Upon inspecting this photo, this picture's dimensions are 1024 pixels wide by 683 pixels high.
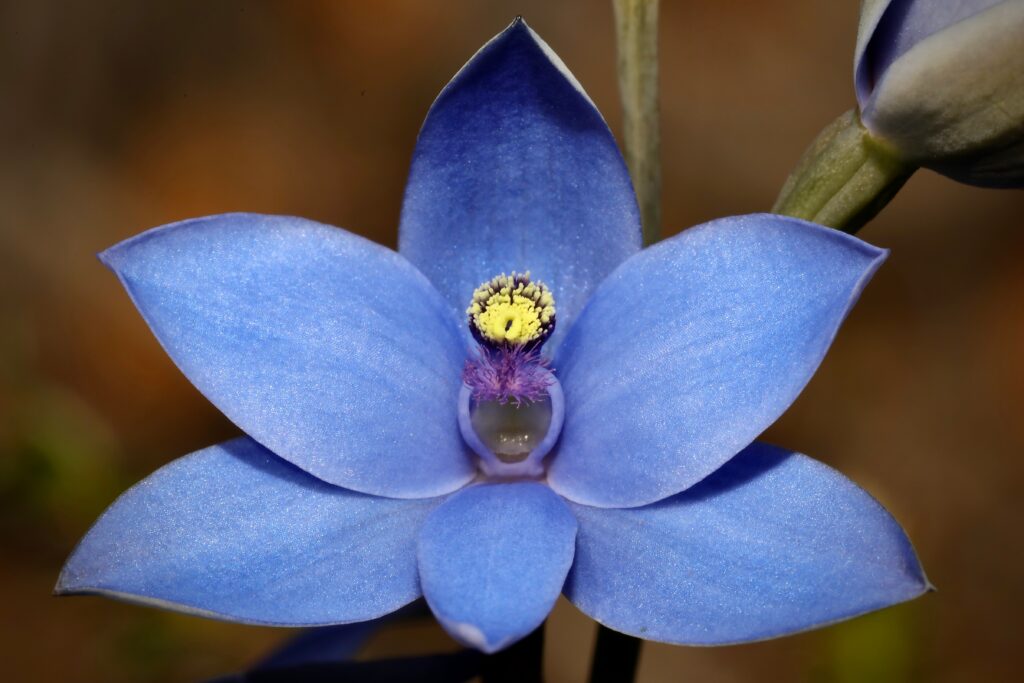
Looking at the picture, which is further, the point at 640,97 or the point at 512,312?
the point at 640,97

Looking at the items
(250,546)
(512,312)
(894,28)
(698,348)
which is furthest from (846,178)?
(250,546)

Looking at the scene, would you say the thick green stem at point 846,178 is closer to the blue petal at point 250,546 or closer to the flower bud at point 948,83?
the flower bud at point 948,83

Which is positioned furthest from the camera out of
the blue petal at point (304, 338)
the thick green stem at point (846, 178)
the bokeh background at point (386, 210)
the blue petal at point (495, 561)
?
the bokeh background at point (386, 210)

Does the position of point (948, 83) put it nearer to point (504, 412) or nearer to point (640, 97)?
point (640, 97)

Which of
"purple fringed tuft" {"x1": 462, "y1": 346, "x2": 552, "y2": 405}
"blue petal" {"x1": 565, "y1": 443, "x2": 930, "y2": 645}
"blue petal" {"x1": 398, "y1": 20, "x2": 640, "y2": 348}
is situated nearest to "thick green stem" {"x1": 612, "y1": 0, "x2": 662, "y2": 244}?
"blue petal" {"x1": 398, "y1": 20, "x2": 640, "y2": 348}

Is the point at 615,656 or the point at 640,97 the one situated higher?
the point at 640,97

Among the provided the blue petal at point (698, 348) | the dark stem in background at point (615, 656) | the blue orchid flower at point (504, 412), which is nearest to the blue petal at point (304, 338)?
the blue orchid flower at point (504, 412)

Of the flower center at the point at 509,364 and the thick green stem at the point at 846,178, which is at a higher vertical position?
the thick green stem at the point at 846,178
